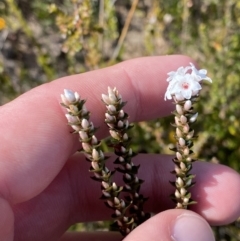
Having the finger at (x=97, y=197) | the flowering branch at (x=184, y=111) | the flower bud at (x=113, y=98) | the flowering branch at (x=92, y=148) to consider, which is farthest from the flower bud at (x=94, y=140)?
the finger at (x=97, y=197)

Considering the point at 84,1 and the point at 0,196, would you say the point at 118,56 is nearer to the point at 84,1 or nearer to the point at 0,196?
the point at 84,1

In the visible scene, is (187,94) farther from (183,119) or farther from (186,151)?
(186,151)

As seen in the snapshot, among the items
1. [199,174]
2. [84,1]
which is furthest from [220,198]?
[84,1]

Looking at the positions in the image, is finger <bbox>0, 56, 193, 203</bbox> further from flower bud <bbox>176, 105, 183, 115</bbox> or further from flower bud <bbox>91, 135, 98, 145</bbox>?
flower bud <bbox>176, 105, 183, 115</bbox>

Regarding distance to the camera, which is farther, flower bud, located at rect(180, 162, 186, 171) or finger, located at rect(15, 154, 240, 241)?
finger, located at rect(15, 154, 240, 241)

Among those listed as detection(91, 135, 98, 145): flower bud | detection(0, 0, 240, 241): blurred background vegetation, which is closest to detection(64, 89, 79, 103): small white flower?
detection(91, 135, 98, 145): flower bud

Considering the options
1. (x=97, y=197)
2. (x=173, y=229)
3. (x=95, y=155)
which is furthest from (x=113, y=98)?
(x=97, y=197)

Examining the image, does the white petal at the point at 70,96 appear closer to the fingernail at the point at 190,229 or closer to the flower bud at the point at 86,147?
the flower bud at the point at 86,147
